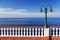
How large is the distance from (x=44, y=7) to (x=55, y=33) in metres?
1.52

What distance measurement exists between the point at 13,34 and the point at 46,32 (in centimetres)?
176

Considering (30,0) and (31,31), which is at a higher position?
(30,0)

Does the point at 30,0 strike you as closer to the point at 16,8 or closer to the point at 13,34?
the point at 16,8

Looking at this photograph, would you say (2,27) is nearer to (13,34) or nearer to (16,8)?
(13,34)

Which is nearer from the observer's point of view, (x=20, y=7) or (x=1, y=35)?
(x=1, y=35)

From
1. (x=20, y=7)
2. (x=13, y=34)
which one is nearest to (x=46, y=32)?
(x=13, y=34)

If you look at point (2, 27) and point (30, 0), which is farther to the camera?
point (30, 0)

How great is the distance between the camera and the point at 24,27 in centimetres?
821

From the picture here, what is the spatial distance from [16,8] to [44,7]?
26511mm

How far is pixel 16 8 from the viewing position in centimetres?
3453

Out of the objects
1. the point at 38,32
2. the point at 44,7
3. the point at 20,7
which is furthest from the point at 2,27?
the point at 20,7

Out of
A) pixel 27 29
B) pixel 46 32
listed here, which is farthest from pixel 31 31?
pixel 46 32

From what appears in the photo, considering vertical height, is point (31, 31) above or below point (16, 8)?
below

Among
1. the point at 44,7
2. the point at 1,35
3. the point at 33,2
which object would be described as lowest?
the point at 1,35
